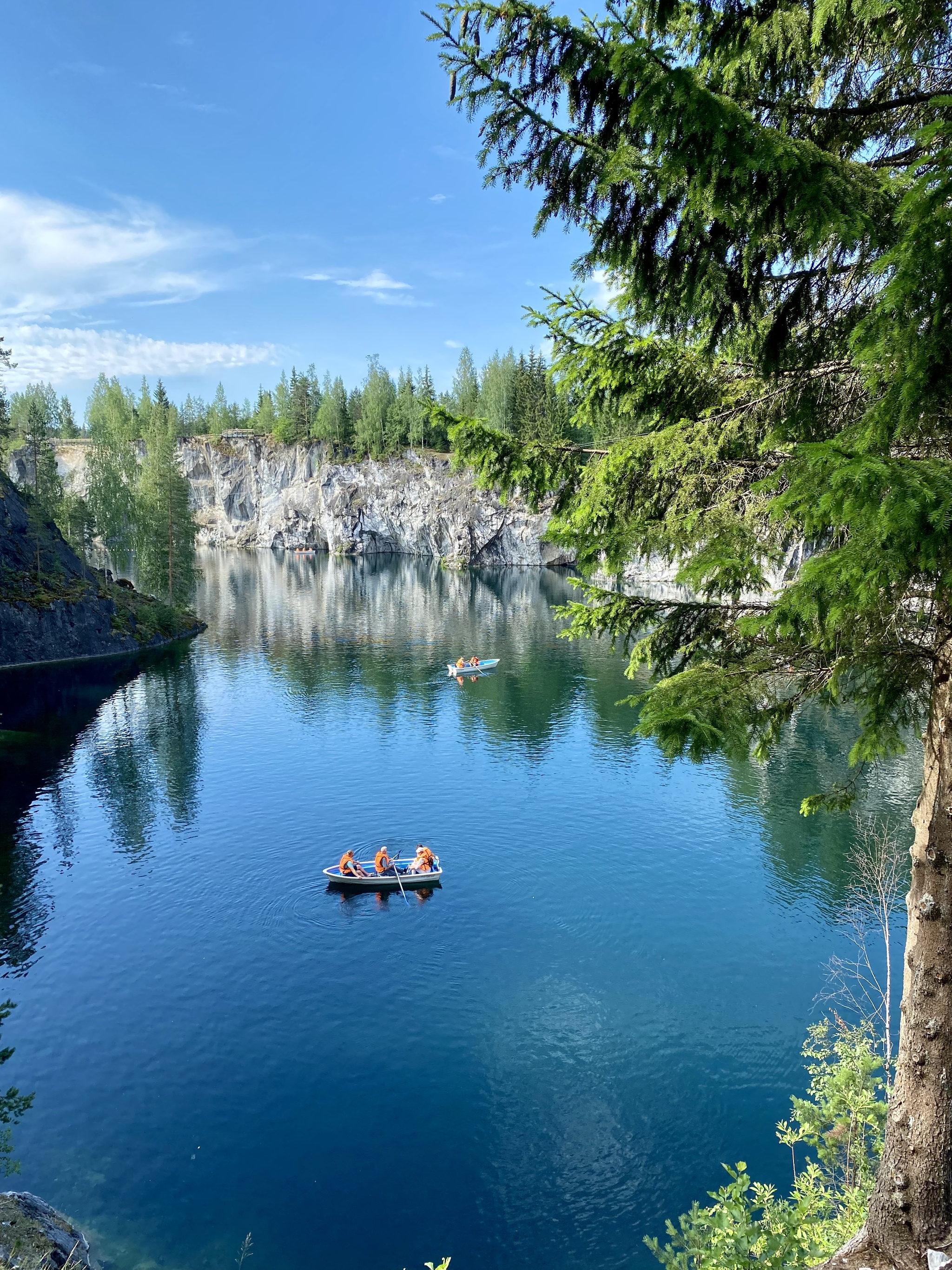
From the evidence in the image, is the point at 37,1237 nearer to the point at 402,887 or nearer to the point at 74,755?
the point at 402,887

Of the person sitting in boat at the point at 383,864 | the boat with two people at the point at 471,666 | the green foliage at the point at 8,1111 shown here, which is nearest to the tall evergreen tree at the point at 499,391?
the boat with two people at the point at 471,666

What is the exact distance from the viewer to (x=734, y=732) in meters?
7.72

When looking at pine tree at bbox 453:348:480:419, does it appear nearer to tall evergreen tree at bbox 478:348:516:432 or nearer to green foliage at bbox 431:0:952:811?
tall evergreen tree at bbox 478:348:516:432

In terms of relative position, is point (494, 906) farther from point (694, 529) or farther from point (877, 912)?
point (694, 529)

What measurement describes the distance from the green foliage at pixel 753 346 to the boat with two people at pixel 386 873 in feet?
71.7

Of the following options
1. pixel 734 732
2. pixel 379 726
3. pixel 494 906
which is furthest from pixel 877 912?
pixel 379 726

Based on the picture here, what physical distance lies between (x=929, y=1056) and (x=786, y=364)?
23.0 feet

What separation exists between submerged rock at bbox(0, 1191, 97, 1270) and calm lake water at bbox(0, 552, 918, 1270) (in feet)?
2.45

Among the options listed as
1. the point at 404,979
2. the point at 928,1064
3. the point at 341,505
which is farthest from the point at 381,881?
the point at 341,505

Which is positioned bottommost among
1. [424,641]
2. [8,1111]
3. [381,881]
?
[8,1111]

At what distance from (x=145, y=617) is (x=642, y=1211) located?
67.0m

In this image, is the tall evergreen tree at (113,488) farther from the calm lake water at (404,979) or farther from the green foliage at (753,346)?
the green foliage at (753,346)

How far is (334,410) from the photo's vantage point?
15675cm

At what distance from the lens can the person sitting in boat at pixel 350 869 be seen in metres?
29.3
